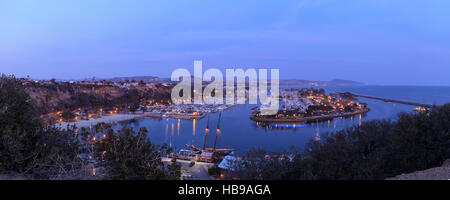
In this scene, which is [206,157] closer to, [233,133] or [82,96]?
[233,133]

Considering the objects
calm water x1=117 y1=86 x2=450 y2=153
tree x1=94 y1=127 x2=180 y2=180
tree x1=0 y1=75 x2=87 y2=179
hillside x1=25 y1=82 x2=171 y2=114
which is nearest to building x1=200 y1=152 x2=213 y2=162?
calm water x1=117 y1=86 x2=450 y2=153

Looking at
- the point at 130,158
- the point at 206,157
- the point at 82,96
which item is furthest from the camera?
the point at 82,96

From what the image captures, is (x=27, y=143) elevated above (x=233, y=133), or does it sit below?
above

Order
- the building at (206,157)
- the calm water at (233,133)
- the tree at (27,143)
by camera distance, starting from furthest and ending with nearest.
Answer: the calm water at (233,133), the building at (206,157), the tree at (27,143)

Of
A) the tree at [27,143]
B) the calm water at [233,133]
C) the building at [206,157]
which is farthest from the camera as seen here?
the calm water at [233,133]

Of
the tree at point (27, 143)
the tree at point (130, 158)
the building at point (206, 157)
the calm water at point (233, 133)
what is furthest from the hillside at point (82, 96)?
the tree at point (130, 158)

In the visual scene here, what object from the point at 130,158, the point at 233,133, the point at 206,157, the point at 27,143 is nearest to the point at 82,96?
the point at 233,133

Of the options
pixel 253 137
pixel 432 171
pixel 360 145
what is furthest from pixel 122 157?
pixel 253 137

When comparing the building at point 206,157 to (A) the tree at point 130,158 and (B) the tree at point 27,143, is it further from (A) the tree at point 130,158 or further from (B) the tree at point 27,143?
(A) the tree at point 130,158

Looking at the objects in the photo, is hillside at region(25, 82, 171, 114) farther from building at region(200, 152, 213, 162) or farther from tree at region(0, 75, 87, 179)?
tree at region(0, 75, 87, 179)

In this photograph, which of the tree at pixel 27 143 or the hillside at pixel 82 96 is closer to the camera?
the tree at pixel 27 143

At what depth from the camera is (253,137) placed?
1683cm
